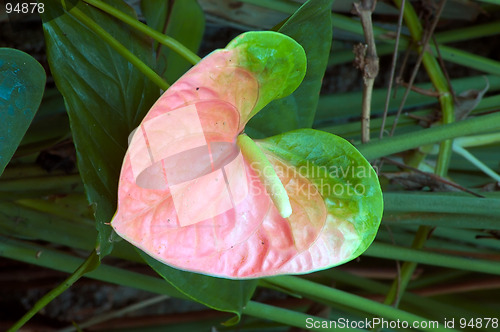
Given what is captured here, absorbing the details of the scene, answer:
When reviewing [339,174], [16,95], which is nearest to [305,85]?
[339,174]

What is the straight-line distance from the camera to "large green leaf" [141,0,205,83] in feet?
1.45

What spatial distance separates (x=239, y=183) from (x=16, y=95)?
0.15m

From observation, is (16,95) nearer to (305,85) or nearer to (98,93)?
(98,93)

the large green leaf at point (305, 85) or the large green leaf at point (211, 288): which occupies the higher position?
the large green leaf at point (305, 85)

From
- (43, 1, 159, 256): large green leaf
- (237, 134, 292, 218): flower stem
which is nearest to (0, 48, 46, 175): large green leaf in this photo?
(43, 1, 159, 256): large green leaf

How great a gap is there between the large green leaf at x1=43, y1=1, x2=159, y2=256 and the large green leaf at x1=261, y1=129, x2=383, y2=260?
10 centimetres

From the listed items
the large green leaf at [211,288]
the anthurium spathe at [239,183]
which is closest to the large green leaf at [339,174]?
the anthurium spathe at [239,183]

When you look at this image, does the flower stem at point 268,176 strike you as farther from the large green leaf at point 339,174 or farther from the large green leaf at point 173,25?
the large green leaf at point 173,25

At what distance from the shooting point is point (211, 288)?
1.24 ft

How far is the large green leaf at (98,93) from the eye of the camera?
0.31 metres

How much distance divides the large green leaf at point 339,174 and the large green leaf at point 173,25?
176 mm

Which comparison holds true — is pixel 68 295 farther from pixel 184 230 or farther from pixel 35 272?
pixel 184 230

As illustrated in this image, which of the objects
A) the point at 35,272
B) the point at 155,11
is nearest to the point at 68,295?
the point at 35,272

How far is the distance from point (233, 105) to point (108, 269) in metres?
0.25
